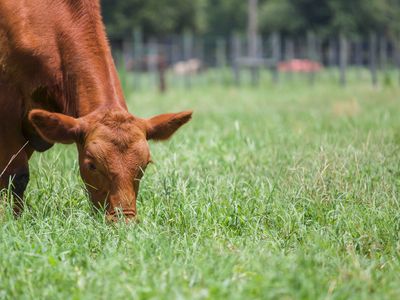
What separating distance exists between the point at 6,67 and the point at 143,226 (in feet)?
5.29

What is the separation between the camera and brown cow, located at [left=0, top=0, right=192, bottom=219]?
442 centimetres

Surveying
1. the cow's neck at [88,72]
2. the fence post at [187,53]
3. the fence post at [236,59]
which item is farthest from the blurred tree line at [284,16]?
the cow's neck at [88,72]

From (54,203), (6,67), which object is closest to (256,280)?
(54,203)

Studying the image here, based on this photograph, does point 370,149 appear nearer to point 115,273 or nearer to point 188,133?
point 188,133

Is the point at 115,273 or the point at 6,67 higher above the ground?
the point at 6,67

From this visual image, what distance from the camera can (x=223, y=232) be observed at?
450cm

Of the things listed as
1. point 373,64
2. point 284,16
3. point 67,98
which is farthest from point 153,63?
point 284,16

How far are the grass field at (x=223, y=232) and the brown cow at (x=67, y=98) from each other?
290 millimetres

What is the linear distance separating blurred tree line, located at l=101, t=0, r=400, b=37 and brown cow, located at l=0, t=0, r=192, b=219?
42.8 m

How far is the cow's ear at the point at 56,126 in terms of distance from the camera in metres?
4.40

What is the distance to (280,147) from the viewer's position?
7.14 m

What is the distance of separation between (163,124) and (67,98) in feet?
2.44

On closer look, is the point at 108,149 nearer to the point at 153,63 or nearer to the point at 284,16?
the point at 153,63

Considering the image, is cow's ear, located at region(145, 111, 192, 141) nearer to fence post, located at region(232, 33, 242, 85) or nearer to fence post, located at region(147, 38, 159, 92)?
fence post, located at region(232, 33, 242, 85)
